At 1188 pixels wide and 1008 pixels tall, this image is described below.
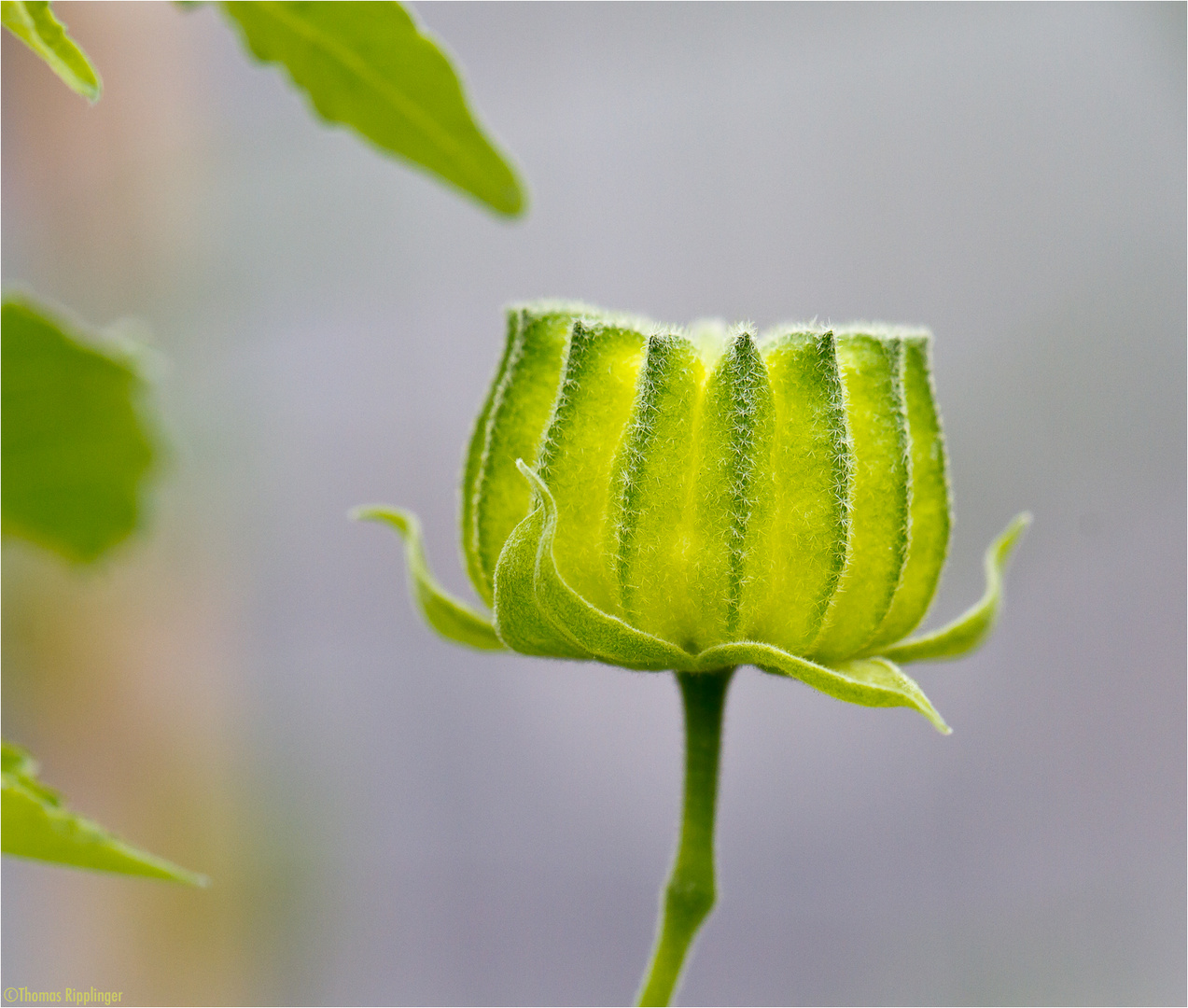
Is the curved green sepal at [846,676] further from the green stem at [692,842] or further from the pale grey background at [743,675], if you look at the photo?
the pale grey background at [743,675]

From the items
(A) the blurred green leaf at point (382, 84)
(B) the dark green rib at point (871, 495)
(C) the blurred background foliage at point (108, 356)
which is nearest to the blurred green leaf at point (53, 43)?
(C) the blurred background foliage at point (108, 356)

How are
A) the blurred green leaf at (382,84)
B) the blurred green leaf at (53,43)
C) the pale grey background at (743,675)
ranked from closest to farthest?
the blurred green leaf at (53,43) < the blurred green leaf at (382,84) < the pale grey background at (743,675)

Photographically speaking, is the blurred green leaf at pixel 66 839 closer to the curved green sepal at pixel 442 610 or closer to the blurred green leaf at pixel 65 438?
the curved green sepal at pixel 442 610

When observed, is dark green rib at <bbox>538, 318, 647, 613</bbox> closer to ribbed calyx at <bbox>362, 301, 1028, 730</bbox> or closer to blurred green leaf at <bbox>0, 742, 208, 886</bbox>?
ribbed calyx at <bbox>362, 301, 1028, 730</bbox>

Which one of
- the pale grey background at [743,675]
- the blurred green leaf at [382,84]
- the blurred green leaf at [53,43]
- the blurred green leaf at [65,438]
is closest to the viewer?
the blurred green leaf at [53,43]

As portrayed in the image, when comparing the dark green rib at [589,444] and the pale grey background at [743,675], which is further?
the pale grey background at [743,675]

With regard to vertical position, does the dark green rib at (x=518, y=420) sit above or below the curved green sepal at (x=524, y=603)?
above

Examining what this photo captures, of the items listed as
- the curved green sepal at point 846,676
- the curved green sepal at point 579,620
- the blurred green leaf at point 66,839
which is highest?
the curved green sepal at point 579,620
